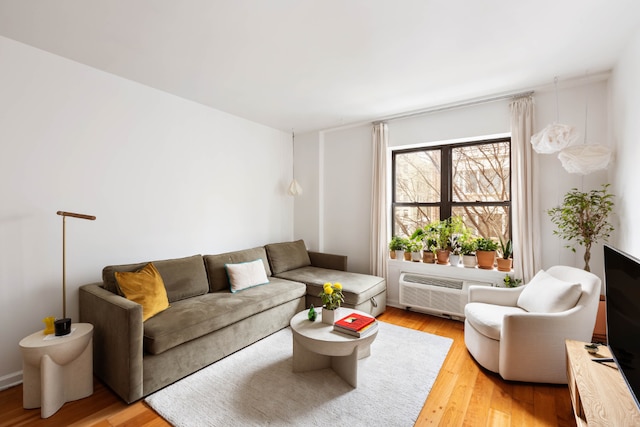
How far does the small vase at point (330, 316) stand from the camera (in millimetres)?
2414

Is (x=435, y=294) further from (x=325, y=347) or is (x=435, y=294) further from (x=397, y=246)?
(x=325, y=347)

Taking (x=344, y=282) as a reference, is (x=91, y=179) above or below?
above

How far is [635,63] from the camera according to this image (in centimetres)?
213

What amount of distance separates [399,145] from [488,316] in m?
2.42

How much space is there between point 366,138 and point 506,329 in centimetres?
299

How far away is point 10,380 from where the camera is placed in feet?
7.40

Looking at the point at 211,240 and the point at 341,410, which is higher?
the point at 211,240

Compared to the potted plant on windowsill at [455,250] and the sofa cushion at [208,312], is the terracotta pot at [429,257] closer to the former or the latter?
the potted plant on windowsill at [455,250]

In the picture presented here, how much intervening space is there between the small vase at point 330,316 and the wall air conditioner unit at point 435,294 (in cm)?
165

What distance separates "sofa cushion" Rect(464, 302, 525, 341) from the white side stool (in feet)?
9.91

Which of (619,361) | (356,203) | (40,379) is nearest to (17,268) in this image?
(40,379)

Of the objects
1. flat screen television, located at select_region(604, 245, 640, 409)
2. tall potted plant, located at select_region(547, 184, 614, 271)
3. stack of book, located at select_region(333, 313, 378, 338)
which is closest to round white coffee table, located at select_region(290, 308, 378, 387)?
stack of book, located at select_region(333, 313, 378, 338)

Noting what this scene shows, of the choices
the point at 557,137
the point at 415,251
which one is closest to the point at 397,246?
the point at 415,251

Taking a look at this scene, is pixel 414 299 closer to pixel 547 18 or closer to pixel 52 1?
pixel 547 18
